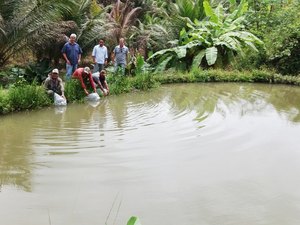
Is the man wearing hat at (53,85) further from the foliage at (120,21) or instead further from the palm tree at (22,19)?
the foliage at (120,21)

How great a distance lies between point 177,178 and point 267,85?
388 inches

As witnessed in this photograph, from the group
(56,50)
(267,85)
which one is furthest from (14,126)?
(267,85)

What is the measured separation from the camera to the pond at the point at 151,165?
15.4 feet

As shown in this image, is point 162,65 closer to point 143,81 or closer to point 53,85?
point 143,81

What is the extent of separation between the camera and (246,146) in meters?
7.25

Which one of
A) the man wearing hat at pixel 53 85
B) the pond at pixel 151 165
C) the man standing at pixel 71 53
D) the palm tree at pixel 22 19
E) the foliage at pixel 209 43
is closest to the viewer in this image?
the pond at pixel 151 165

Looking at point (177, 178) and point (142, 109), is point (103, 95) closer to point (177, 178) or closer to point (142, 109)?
point (142, 109)

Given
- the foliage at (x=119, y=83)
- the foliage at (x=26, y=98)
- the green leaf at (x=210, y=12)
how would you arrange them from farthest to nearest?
the green leaf at (x=210, y=12)
the foliage at (x=119, y=83)
the foliage at (x=26, y=98)

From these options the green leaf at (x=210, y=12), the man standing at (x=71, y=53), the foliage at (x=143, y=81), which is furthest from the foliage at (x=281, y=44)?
the man standing at (x=71, y=53)

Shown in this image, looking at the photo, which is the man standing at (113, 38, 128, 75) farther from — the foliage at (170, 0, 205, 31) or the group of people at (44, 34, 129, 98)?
the foliage at (170, 0, 205, 31)

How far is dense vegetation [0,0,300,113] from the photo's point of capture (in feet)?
39.1

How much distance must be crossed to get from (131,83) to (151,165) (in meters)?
7.00

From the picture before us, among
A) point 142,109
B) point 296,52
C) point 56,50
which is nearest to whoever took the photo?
point 142,109

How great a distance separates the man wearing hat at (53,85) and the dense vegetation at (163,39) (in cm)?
36
